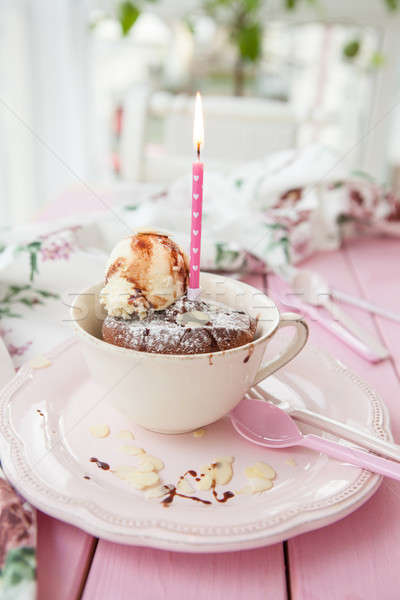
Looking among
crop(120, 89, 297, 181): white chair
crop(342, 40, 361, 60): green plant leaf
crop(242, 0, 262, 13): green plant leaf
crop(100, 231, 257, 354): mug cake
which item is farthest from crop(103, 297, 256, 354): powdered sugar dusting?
crop(342, 40, 361, 60): green plant leaf

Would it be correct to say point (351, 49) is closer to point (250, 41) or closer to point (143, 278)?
point (250, 41)

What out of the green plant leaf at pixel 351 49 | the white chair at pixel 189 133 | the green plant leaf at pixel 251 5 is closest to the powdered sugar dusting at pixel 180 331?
the white chair at pixel 189 133

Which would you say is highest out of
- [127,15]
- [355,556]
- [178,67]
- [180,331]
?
[127,15]

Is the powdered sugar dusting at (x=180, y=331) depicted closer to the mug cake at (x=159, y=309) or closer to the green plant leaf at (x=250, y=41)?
the mug cake at (x=159, y=309)

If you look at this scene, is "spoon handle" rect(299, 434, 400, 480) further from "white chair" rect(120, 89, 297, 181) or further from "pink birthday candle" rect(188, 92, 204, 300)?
"white chair" rect(120, 89, 297, 181)

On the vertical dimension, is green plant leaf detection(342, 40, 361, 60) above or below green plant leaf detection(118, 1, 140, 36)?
below

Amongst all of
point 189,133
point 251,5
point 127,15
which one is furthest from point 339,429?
point 127,15

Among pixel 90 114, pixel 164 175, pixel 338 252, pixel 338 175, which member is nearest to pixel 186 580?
pixel 338 252
